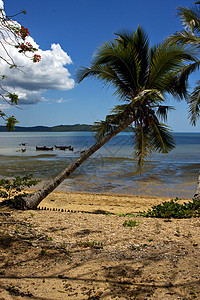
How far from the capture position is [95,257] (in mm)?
4523

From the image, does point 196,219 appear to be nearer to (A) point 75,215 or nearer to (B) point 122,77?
(A) point 75,215

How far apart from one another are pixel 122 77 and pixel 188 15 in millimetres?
4244

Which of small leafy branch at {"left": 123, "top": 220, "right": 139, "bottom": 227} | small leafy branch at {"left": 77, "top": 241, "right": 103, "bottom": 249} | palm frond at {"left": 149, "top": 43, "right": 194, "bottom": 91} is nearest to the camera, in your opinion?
small leafy branch at {"left": 77, "top": 241, "right": 103, "bottom": 249}

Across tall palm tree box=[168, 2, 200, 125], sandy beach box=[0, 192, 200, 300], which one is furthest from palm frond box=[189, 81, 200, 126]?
sandy beach box=[0, 192, 200, 300]

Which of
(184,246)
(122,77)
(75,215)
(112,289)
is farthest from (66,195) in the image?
(112,289)

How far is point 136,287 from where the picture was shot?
3.51 m

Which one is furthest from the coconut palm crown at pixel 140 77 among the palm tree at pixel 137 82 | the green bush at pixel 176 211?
the green bush at pixel 176 211

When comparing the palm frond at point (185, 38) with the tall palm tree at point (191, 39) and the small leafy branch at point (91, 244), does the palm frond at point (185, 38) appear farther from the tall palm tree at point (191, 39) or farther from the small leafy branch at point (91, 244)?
the small leafy branch at point (91, 244)

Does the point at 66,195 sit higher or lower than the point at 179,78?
lower

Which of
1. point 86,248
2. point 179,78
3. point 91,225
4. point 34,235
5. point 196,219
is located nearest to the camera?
point 86,248

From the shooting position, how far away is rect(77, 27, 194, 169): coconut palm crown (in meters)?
8.66

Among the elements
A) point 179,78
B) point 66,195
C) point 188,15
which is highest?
point 188,15

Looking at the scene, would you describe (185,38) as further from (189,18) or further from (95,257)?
(95,257)

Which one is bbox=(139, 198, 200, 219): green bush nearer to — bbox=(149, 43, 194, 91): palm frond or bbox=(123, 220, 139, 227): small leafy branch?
bbox=(123, 220, 139, 227): small leafy branch
